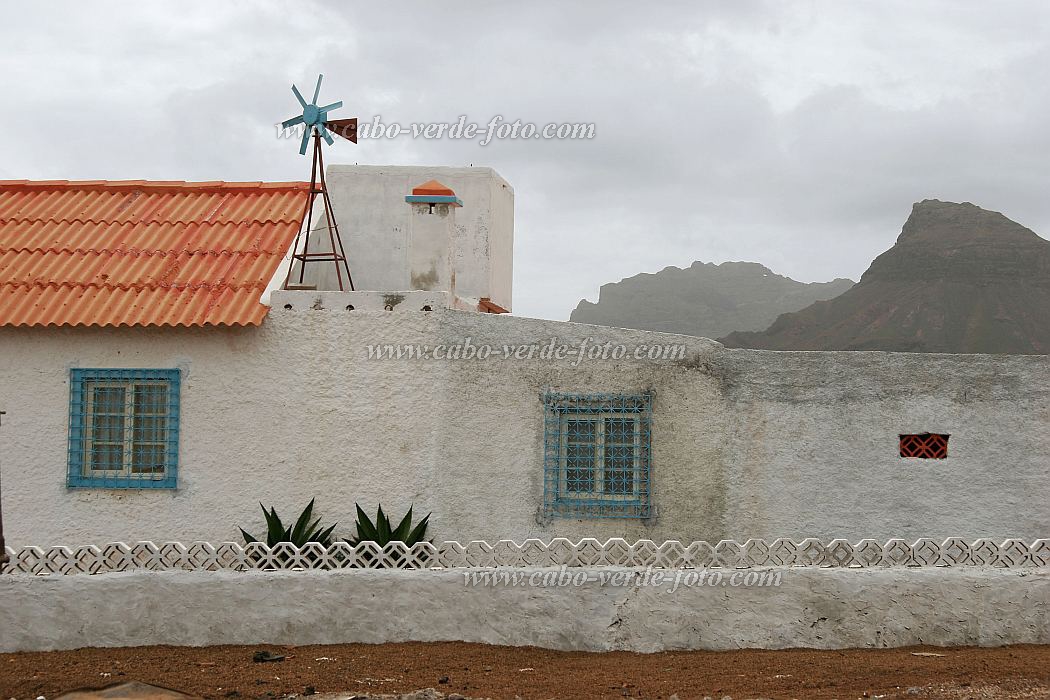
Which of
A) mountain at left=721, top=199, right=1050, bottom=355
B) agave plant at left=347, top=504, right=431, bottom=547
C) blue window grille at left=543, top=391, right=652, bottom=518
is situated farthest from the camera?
mountain at left=721, top=199, right=1050, bottom=355

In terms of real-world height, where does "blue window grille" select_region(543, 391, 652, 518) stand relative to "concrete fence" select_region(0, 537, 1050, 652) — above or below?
above

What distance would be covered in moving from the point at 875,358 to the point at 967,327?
181ft

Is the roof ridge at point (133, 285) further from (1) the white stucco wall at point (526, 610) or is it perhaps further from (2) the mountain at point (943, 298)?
(2) the mountain at point (943, 298)

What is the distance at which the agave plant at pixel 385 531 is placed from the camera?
939cm

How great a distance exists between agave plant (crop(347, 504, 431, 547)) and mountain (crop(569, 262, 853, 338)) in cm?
7439

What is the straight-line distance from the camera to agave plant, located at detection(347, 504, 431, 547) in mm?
9391

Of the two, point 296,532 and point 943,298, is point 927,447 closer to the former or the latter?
point 296,532

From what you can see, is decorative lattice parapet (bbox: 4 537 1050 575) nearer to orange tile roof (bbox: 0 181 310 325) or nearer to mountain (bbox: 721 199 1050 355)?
orange tile roof (bbox: 0 181 310 325)

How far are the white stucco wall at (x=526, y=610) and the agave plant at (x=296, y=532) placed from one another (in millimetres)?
964

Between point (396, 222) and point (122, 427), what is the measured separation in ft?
18.6

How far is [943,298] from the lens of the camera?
6431 centimetres

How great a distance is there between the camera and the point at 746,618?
8375 mm

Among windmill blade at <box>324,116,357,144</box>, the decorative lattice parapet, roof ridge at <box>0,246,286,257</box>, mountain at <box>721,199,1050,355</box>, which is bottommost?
the decorative lattice parapet

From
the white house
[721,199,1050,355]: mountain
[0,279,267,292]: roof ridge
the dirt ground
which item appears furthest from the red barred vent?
[721,199,1050,355]: mountain
